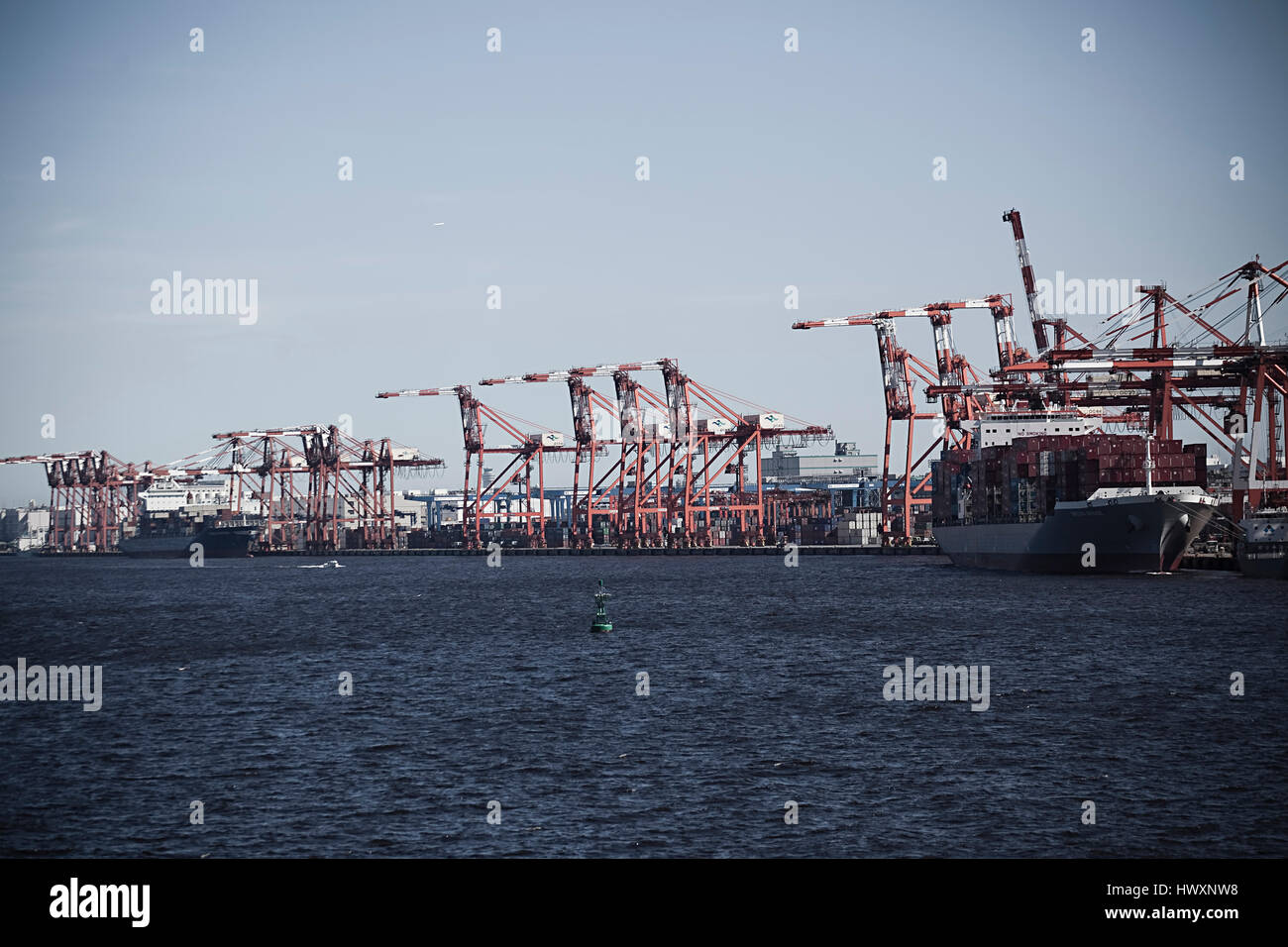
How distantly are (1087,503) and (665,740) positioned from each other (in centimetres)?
6208

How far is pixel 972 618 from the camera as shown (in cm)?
5872

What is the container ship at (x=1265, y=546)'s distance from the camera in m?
73.4

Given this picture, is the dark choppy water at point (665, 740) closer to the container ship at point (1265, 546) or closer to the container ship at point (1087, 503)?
the container ship at point (1265, 546)

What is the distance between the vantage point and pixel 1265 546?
74.1m

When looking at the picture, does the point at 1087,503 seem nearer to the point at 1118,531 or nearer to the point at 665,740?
the point at 1118,531

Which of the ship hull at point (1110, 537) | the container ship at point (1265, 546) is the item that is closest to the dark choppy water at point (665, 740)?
the container ship at point (1265, 546)

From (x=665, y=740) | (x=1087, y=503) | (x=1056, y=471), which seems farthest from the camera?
(x=1056, y=471)

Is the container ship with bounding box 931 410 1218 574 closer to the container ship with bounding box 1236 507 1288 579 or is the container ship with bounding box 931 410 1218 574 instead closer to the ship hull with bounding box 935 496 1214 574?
the ship hull with bounding box 935 496 1214 574

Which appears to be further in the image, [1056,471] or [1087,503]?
[1056,471]

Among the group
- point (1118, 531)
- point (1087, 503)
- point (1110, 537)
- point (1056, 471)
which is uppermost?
point (1056, 471)

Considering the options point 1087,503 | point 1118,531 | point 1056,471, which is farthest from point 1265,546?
point 1056,471

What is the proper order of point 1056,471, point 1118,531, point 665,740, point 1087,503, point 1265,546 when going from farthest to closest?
1. point 1056,471
2. point 1087,503
3. point 1118,531
4. point 1265,546
5. point 665,740

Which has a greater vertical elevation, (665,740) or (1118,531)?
(1118,531)
